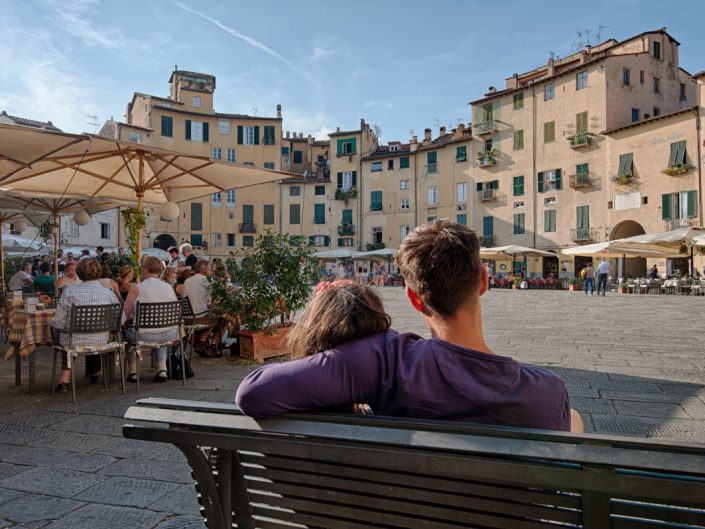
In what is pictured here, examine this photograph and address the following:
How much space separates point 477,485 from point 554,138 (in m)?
34.1

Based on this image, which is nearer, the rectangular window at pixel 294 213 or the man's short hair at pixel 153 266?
the man's short hair at pixel 153 266

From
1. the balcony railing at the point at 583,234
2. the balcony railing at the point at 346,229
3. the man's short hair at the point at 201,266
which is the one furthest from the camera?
the balcony railing at the point at 346,229

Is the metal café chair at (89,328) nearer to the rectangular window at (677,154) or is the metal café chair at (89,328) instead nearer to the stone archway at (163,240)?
the rectangular window at (677,154)

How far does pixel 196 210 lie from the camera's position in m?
42.3

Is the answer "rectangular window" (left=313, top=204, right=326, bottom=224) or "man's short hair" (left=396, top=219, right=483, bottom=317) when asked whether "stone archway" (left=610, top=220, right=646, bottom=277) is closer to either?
"rectangular window" (left=313, top=204, right=326, bottom=224)

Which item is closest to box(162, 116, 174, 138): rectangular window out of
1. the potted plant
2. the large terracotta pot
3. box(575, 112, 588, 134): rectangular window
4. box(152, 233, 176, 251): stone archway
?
→ box(152, 233, 176, 251): stone archway

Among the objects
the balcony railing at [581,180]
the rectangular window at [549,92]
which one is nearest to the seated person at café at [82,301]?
the balcony railing at [581,180]

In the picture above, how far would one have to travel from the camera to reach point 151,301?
5578 mm

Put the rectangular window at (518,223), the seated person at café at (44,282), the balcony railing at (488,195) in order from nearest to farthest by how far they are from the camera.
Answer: the seated person at café at (44,282) → the rectangular window at (518,223) → the balcony railing at (488,195)

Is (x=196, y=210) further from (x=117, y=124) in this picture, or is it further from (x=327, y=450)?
(x=327, y=450)

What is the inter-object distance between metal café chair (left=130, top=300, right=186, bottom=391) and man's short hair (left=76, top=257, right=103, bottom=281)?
47 centimetres

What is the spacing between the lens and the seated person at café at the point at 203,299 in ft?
22.1

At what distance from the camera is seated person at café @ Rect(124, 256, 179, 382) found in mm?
5465

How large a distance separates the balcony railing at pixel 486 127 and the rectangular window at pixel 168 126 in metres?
23.0
